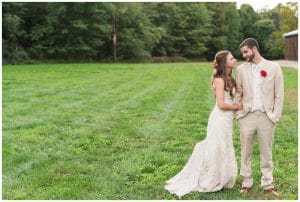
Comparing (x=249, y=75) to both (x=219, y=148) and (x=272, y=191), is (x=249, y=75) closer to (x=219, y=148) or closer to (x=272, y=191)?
(x=219, y=148)

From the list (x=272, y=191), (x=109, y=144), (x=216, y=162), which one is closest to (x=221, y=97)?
(x=216, y=162)

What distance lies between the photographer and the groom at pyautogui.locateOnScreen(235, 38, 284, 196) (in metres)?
6.86

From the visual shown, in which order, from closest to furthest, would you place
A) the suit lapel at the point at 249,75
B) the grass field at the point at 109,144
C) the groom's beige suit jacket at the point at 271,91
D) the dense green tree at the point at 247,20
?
1. the groom's beige suit jacket at the point at 271,91
2. the suit lapel at the point at 249,75
3. the grass field at the point at 109,144
4. the dense green tree at the point at 247,20

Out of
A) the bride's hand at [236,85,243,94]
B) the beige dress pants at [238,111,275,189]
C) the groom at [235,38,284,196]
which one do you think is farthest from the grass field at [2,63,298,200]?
the bride's hand at [236,85,243,94]

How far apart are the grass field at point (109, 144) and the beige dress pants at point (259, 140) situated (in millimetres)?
198

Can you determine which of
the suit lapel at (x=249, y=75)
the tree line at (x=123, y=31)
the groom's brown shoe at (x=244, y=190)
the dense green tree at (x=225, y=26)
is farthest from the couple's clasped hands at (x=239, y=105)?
the dense green tree at (x=225, y=26)

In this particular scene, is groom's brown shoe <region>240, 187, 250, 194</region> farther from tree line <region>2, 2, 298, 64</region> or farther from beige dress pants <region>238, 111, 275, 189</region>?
tree line <region>2, 2, 298, 64</region>

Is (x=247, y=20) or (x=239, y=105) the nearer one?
(x=239, y=105)

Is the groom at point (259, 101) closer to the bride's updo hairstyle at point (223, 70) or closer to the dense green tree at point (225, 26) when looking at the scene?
the bride's updo hairstyle at point (223, 70)

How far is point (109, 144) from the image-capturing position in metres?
10.3

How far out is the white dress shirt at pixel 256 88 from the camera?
6910mm

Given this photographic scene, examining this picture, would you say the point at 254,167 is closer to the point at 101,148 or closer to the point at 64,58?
the point at 101,148

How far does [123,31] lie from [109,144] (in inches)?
1974

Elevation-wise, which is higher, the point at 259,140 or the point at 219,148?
the point at 259,140
